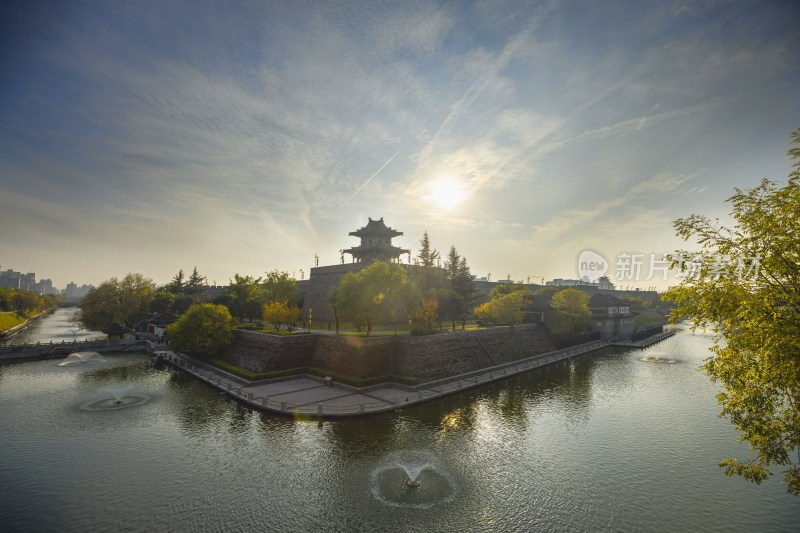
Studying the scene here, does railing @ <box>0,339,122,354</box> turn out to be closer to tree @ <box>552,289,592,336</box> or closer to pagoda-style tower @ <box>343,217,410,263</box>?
pagoda-style tower @ <box>343,217,410,263</box>

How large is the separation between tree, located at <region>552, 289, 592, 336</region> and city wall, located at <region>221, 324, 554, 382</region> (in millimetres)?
17900

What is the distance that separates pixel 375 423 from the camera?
77.5 feet

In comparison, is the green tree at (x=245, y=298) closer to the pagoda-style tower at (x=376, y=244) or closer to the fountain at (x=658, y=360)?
the pagoda-style tower at (x=376, y=244)

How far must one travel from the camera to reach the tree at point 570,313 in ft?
182

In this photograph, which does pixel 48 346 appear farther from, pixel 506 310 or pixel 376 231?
pixel 506 310

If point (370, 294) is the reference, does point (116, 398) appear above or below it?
below

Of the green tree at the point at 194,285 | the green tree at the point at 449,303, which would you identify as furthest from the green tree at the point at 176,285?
the green tree at the point at 449,303

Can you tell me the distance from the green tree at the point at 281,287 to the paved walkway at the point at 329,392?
58.1 ft

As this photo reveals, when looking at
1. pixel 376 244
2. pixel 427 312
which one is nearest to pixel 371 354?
pixel 427 312

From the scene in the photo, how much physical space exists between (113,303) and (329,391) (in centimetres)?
5502

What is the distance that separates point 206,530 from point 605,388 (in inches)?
1373

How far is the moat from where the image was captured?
14078 mm

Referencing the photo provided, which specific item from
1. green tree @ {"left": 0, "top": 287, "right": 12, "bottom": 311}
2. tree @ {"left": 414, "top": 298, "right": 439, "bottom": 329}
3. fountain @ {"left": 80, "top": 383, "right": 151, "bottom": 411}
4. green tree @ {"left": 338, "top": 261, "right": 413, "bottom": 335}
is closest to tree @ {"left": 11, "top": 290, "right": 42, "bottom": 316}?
green tree @ {"left": 0, "top": 287, "right": 12, "bottom": 311}

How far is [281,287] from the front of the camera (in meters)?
56.3
